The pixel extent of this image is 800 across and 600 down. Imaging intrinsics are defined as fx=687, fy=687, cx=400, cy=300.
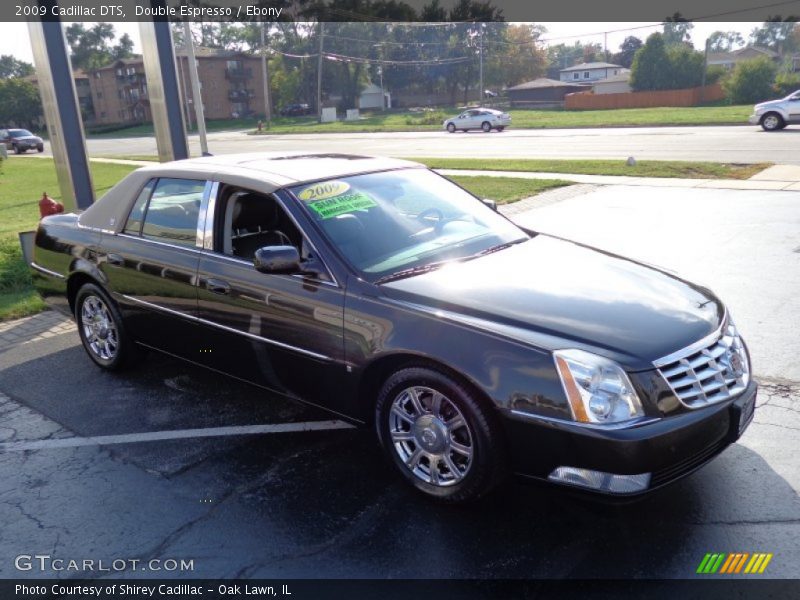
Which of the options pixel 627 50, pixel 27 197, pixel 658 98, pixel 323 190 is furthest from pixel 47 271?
pixel 627 50

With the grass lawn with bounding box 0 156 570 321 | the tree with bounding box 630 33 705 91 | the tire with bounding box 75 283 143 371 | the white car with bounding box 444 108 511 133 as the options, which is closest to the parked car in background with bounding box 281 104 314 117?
the tree with bounding box 630 33 705 91

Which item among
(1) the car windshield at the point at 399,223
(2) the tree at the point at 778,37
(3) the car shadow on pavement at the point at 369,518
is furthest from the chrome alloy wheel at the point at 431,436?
(2) the tree at the point at 778,37

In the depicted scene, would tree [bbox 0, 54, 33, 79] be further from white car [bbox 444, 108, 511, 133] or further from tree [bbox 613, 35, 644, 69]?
white car [bbox 444, 108, 511, 133]

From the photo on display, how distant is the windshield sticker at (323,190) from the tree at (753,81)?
2254 inches

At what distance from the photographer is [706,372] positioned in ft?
10.4

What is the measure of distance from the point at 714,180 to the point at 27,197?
17.2m

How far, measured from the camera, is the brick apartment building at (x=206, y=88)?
87.8 m

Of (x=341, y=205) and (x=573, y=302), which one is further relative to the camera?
(x=341, y=205)

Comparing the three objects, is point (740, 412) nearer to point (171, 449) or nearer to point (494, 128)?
point (171, 449)

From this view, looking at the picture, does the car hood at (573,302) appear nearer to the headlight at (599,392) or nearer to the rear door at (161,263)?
the headlight at (599,392)

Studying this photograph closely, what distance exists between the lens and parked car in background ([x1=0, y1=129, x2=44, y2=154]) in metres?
42.3

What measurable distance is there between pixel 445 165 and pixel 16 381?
1600cm

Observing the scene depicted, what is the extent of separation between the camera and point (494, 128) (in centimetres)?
4153

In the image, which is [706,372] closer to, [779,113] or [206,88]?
[779,113]
